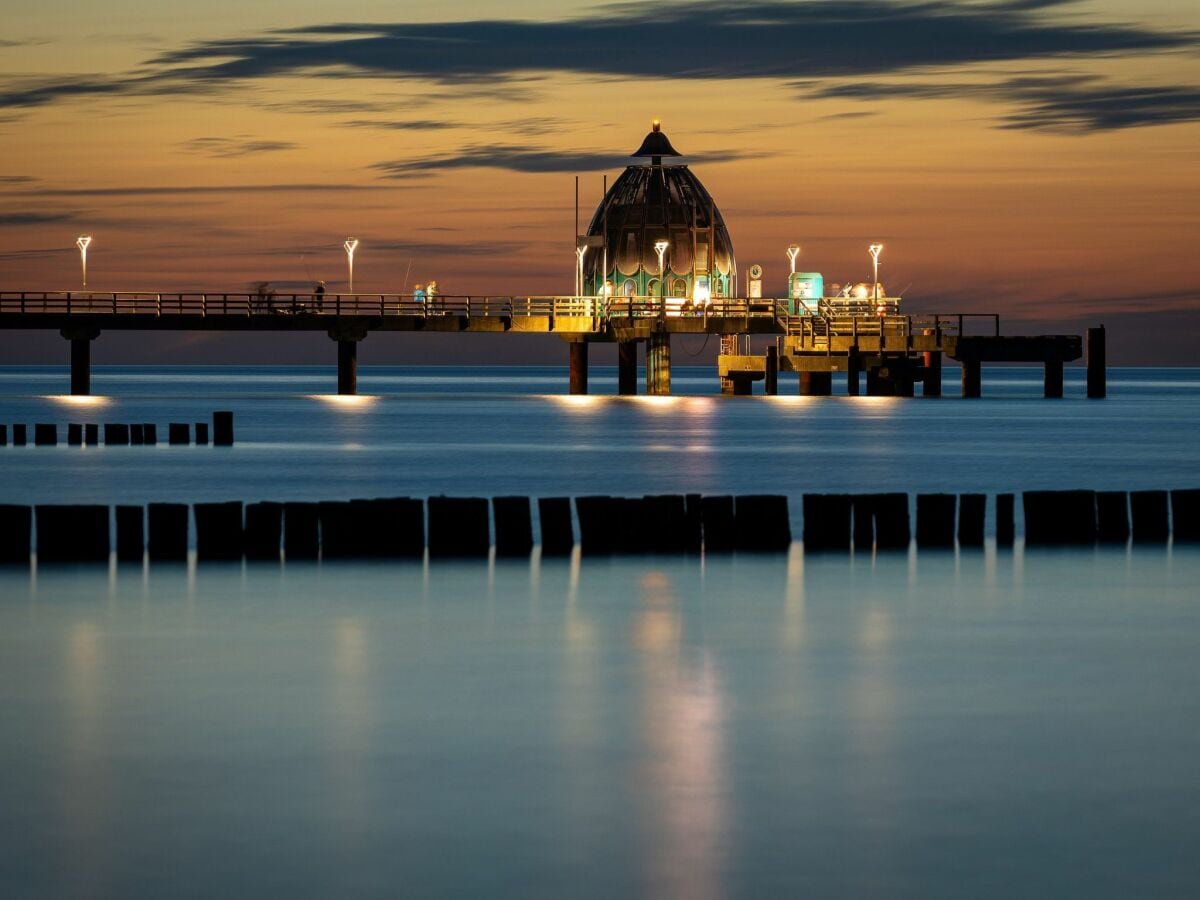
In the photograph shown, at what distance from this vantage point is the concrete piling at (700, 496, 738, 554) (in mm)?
30234

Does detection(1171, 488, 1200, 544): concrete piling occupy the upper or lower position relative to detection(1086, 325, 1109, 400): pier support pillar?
lower

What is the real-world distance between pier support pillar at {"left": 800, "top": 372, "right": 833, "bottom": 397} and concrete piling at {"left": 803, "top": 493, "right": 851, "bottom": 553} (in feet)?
290

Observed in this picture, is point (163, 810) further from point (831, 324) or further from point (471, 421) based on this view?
point (831, 324)

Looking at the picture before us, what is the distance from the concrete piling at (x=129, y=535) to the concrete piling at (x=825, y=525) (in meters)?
9.82

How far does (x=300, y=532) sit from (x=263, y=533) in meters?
0.53

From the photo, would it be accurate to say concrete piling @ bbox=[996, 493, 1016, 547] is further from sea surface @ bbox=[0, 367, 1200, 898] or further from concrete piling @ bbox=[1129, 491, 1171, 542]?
concrete piling @ bbox=[1129, 491, 1171, 542]

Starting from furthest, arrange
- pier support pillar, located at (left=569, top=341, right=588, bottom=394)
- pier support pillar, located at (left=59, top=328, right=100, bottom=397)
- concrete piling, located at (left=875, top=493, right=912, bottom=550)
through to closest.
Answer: pier support pillar, located at (left=569, top=341, right=588, bottom=394)
pier support pillar, located at (left=59, top=328, right=100, bottom=397)
concrete piling, located at (left=875, top=493, right=912, bottom=550)

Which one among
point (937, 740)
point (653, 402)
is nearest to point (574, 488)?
point (937, 740)

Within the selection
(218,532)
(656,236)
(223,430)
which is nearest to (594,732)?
(218,532)

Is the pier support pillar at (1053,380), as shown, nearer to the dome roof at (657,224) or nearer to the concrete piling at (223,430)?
the dome roof at (657,224)

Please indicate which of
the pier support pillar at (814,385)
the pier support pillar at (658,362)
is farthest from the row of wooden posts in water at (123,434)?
the pier support pillar at (814,385)

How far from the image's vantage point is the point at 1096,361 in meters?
114

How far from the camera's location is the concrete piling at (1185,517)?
32.0 m

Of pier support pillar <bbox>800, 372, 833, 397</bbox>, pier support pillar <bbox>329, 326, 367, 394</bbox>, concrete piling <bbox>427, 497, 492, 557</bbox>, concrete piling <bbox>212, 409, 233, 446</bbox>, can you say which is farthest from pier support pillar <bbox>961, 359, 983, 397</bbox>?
concrete piling <bbox>427, 497, 492, 557</bbox>
